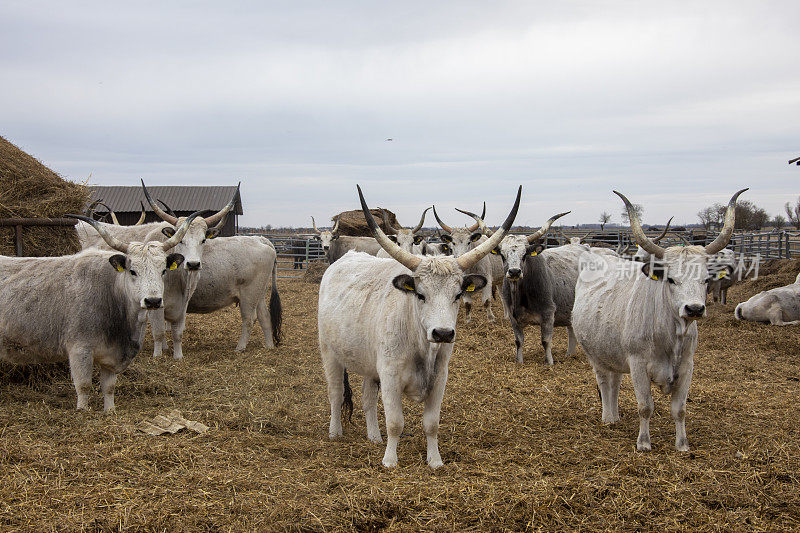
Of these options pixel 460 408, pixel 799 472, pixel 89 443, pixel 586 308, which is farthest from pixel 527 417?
pixel 89 443

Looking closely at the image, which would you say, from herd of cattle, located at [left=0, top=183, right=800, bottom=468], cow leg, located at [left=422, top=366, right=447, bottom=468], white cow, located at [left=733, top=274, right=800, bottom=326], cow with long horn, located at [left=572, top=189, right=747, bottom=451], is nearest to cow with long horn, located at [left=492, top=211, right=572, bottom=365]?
herd of cattle, located at [left=0, top=183, right=800, bottom=468]

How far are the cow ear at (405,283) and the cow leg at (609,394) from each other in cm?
283

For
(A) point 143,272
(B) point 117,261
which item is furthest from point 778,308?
(B) point 117,261

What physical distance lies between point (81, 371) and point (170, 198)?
33.5 meters

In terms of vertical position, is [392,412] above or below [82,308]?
below

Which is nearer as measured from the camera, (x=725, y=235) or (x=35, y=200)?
(x=725, y=235)

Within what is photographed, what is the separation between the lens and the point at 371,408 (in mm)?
5613

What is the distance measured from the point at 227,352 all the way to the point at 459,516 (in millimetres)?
7266

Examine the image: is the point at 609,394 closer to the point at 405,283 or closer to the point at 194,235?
the point at 405,283

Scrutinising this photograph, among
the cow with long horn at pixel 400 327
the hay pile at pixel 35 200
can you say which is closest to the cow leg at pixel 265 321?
the hay pile at pixel 35 200

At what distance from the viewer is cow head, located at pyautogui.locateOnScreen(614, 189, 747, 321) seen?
4.85 metres

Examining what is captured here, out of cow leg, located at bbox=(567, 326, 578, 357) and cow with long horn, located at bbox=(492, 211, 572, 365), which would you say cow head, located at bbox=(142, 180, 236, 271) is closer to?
cow with long horn, located at bbox=(492, 211, 572, 365)

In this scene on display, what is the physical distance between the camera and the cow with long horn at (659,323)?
5.00m

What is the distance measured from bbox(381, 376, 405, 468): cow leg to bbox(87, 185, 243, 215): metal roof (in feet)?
107
